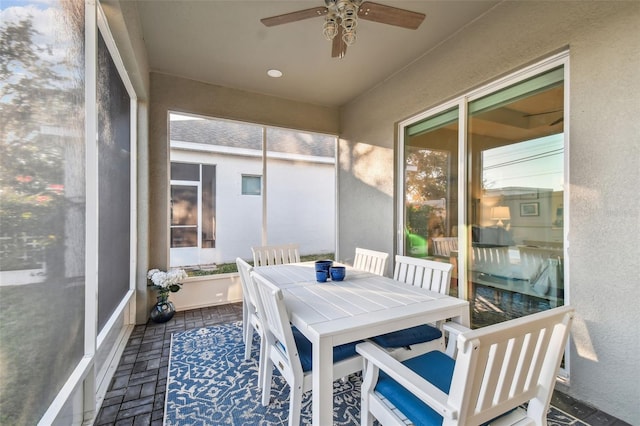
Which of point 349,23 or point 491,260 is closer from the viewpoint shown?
point 349,23

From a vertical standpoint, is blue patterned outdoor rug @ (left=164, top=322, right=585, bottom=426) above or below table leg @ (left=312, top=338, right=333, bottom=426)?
below

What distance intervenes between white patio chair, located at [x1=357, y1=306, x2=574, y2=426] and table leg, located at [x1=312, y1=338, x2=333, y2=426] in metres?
0.19

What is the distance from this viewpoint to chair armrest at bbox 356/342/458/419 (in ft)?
3.11

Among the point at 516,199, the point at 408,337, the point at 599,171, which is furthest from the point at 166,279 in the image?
the point at 599,171

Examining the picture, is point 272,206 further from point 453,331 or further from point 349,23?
point 453,331

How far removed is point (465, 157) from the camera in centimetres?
283

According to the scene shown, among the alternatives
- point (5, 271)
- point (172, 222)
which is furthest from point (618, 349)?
point (172, 222)

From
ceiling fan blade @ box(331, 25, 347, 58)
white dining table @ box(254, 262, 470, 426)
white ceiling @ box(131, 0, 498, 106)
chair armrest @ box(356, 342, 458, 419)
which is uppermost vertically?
white ceiling @ box(131, 0, 498, 106)

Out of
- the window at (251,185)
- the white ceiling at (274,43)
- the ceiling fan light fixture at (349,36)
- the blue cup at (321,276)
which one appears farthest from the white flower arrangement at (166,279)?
the ceiling fan light fixture at (349,36)

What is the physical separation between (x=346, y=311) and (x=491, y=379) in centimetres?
78

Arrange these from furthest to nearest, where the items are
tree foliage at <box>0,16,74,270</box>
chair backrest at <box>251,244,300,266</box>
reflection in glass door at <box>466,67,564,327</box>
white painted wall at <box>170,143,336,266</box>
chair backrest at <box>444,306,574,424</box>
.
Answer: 1. white painted wall at <box>170,143,336,266</box>
2. chair backrest at <box>251,244,300,266</box>
3. reflection in glass door at <box>466,67,564,327</box>
4. tree foliage at <box>0,16,74,270</box>
5. chair backrest at <box>444,306,574,424</box>

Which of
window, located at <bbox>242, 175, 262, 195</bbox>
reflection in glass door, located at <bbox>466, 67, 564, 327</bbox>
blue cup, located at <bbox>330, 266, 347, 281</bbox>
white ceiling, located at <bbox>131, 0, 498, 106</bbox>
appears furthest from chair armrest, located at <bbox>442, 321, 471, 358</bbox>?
window, located at <bbox>242, 175, 262, 195</bbox>

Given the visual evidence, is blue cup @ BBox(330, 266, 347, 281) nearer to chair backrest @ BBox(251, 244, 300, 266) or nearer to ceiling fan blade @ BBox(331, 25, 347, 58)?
chair backrest @ BBox(251, 244, 300, 266)

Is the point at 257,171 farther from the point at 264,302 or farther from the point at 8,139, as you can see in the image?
the point at 8,139
